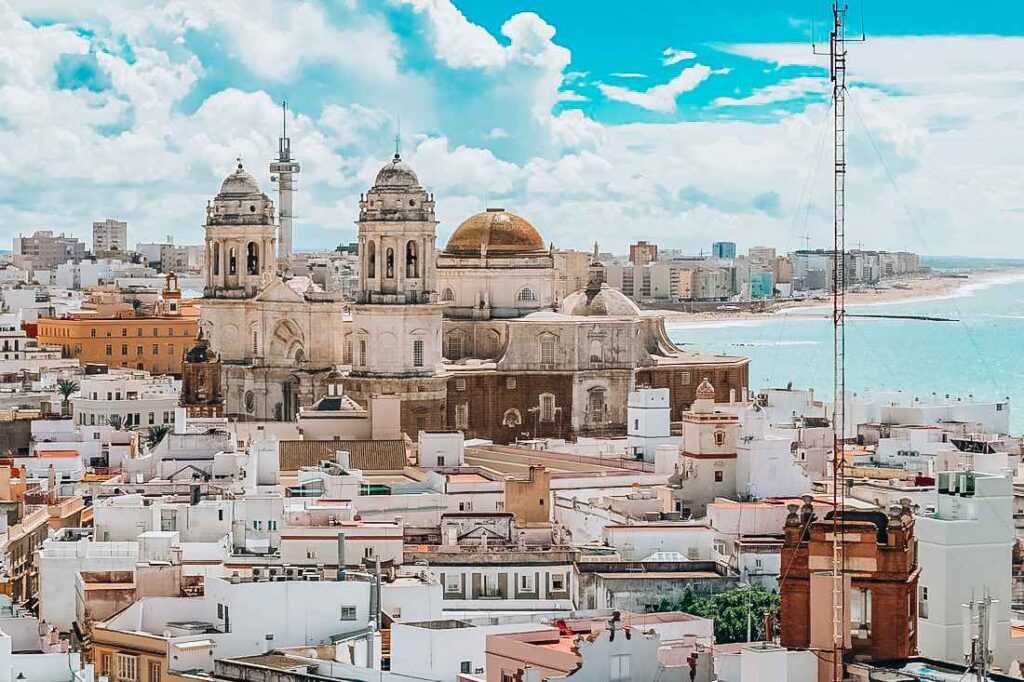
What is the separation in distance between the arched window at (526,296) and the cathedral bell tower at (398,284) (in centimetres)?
467

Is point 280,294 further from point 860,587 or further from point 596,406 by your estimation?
point 860,587

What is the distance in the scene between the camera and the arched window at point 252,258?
55.7 m

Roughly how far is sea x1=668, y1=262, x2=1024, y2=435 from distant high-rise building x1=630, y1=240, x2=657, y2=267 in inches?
448

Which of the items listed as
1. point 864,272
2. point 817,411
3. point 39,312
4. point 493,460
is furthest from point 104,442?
point 864,272

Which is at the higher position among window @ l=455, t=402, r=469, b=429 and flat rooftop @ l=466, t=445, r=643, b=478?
window @ l=455, t=402, r=469, b=429

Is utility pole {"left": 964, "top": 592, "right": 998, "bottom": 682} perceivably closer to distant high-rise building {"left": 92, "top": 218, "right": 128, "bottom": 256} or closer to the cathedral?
the cathedral

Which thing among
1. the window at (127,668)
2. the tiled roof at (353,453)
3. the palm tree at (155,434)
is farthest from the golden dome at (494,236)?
the window at (127,668)

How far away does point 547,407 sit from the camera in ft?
167

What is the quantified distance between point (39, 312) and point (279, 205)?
27.7 metres

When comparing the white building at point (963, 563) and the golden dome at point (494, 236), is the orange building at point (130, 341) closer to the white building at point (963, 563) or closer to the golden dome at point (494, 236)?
the golden dome at point (494, 236)

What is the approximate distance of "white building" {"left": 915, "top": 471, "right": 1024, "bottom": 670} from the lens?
19766mm

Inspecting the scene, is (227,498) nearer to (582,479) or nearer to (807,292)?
(582,479)

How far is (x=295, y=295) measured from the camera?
2082 inches

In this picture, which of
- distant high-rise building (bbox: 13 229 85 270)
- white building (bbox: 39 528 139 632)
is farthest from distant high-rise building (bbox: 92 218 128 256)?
white building (bbox: 39 528 139 632)
